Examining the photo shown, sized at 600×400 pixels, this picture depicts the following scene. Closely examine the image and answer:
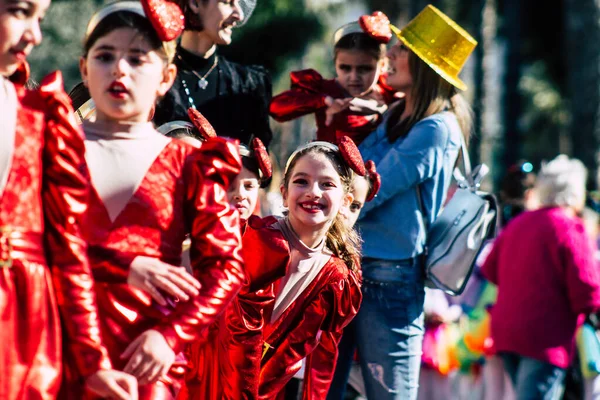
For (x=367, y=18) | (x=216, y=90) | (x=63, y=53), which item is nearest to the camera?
(x=216, y=90)

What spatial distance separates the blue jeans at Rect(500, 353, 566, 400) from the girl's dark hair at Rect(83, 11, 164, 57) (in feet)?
14.8

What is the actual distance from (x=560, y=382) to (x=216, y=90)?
133 inches

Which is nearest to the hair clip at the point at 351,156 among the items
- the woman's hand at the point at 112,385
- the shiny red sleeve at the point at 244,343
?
the shiny red sleeve at the point at 244,343

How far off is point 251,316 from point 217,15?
1364 millimetres

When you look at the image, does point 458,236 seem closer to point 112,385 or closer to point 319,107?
point 319,107

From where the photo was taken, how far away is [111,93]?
136 inches

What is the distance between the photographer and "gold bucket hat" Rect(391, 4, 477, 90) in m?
5.69

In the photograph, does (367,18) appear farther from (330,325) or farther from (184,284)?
(184,284)

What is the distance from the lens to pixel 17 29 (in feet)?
10.5

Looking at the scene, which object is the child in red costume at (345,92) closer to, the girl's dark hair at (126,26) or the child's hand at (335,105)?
the child's hand at (335,105)

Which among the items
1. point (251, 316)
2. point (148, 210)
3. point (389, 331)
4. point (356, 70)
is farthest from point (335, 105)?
point (148, 210)

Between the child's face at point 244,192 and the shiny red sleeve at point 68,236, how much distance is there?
165 cm

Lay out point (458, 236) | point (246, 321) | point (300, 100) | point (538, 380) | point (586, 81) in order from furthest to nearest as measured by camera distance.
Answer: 1. point (586, 81)
2. point (538, 380)
3. point (300, 100)
4. point (458, 236)
5. point (246, 321)

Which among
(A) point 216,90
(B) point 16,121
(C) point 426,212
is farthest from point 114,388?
(C) point 426,212
